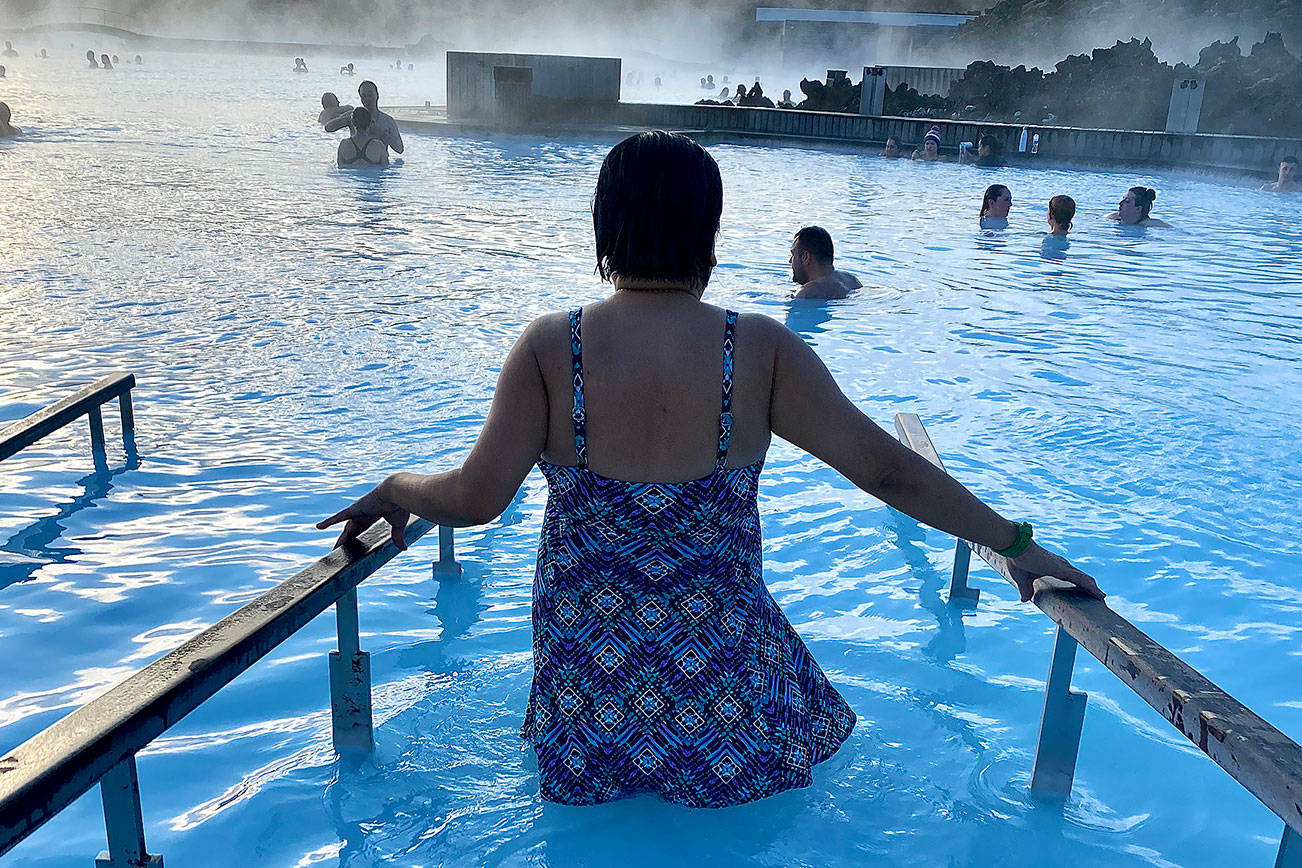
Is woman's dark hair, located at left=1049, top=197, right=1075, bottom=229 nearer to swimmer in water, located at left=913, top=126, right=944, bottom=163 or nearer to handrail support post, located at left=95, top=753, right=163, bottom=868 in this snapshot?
swimmer in water, located at left=913, top=126, right=944, bottom=163

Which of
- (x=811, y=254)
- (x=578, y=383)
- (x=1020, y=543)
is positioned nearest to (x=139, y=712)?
(x=578, y=383)

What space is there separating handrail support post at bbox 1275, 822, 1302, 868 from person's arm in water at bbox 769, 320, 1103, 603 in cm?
68

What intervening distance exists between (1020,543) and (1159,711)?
41 cm

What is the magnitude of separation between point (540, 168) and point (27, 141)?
8784mm

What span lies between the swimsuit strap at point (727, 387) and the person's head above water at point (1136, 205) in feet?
41.0

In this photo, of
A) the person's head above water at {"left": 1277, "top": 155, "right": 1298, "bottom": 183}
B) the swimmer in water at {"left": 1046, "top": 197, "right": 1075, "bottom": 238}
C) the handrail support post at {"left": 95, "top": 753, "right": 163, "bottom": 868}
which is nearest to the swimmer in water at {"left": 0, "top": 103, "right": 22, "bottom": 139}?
the swimmer in water at {"left": 1046, "top": 197, "right": 1075, "bottom": 238}

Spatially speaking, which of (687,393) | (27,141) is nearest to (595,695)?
(687,393)

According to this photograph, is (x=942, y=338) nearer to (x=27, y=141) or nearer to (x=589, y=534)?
(x=589, y=534)

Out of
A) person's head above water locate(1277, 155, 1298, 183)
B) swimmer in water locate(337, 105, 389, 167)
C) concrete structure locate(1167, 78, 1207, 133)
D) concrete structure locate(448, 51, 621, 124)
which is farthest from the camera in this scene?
concrete structure locate(1167, 78, 1207, 133)

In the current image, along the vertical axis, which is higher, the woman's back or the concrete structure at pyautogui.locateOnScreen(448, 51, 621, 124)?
the concrete structure at pyautogui.locateOnScreen(448, 51, 621, 124)

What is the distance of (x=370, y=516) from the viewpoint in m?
2.22

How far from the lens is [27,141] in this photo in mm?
17859

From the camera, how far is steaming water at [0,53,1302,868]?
254 cm

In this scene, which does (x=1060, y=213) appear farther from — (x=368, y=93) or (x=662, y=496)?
(x=662, y=496)
